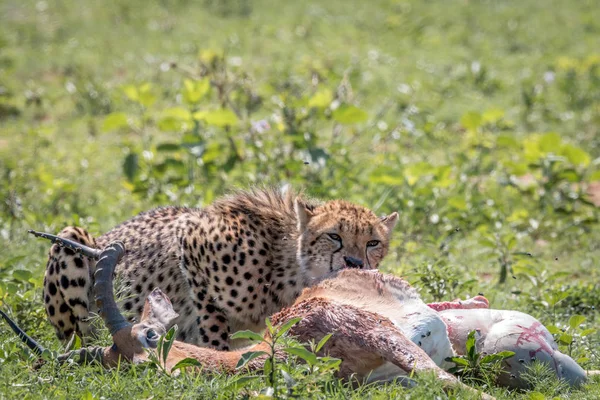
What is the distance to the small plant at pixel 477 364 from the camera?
3.95 metres

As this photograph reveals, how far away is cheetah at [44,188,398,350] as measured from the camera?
4723mm

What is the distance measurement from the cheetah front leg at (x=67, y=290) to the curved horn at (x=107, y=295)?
3.15ft

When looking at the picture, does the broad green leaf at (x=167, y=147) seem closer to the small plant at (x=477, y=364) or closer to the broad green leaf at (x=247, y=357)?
the small plant at (x=477, y=364)

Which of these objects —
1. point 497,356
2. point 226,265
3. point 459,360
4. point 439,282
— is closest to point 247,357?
point 459,360

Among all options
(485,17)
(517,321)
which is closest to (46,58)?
(485,17)

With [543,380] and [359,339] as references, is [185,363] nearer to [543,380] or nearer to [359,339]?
[359,339]

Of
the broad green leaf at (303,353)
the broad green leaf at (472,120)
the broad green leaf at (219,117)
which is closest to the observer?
the broad green leaf at (303,353)

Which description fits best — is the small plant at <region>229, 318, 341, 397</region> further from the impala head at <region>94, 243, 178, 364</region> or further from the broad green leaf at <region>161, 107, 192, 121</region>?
the broad green leaf at <region>161, 107, 192, 121</region>

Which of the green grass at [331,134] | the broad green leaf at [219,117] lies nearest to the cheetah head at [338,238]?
the green grass at [331,134]

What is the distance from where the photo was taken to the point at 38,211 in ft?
25.6

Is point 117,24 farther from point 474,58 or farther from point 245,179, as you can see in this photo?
point 245,179

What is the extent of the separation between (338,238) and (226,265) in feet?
2.07

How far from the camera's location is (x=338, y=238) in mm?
4707

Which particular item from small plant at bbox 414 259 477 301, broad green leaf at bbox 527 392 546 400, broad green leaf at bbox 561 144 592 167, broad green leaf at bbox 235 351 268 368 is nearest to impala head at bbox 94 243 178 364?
broad green leaf at bbox 235 351 268 368
